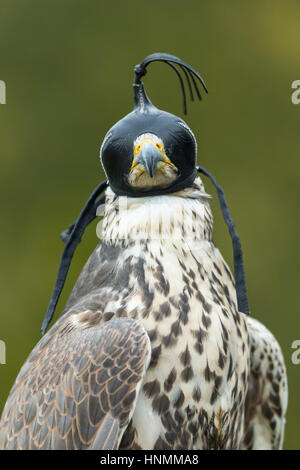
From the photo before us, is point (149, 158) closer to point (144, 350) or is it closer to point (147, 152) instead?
point (147, 152)

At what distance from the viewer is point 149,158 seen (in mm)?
1493

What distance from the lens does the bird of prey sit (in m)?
1.50

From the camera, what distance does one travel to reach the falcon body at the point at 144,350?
149cm

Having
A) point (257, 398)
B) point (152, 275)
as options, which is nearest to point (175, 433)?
point (152, 275)

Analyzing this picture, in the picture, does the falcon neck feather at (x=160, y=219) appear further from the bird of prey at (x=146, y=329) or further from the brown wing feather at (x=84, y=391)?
the brown wing feather at (x=84, y=391)

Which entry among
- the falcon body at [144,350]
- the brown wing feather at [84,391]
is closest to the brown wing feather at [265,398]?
the falcon body at [144,350]

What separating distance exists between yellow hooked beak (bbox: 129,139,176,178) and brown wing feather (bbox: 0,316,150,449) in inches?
11.9

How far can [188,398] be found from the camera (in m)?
1.52

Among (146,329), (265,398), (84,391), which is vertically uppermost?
(146,329)

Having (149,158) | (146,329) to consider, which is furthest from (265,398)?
(149,158)

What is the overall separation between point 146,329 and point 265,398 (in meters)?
0.57

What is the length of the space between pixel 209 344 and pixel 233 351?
0.08 m

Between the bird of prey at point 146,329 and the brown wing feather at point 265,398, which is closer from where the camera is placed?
the bird of prey at point 146,329

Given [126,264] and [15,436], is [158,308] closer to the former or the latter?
[126,264]
